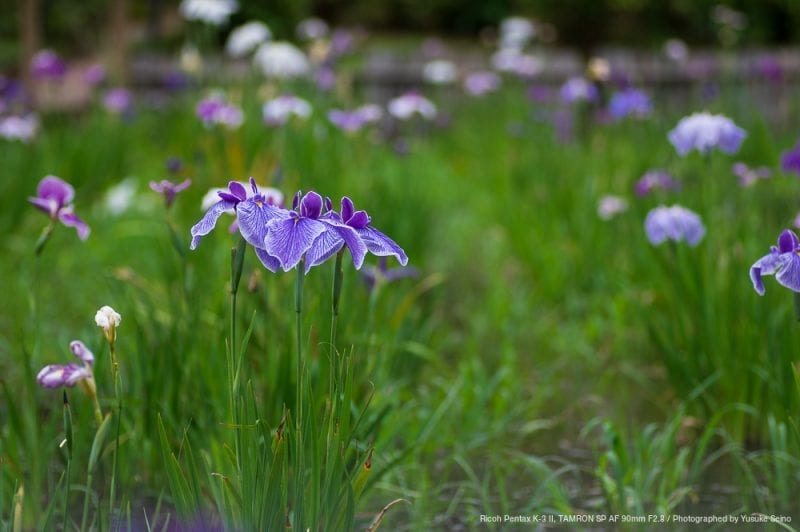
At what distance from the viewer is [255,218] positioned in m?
1.38

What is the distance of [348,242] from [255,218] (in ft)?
0.44

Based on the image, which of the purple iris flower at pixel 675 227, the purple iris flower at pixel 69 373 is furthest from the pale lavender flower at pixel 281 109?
the purple iris flower at pixel 69 373

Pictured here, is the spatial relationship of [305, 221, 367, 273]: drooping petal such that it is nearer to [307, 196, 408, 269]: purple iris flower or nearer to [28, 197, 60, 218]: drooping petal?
[307, 196, 408, 269]: purple iris flower

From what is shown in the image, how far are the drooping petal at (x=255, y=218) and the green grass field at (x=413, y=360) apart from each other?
0.50ft

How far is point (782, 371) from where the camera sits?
223cm

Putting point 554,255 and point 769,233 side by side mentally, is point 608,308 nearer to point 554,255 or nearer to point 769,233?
point 554,255

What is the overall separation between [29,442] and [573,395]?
4.94ft

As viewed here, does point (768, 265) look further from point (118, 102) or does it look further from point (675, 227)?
point (118, 102)

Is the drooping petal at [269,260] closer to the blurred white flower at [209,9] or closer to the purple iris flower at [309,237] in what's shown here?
the purple iris flower at [309,237]

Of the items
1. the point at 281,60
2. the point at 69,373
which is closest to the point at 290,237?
the point at 69,373

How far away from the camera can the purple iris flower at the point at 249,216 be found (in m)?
1.36

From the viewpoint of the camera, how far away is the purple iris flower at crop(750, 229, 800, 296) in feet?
4.94

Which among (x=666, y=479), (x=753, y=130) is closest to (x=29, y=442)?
(x=666, y=479)

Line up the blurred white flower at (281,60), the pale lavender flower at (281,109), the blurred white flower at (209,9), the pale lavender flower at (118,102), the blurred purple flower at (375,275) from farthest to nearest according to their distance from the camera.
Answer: the pale lavender flower at (118,102), the blurred white flower at (281,60), the blurred white flower at (209,9), the pale lavender flower at (281,109), the blurred purple flower at (375,275)
